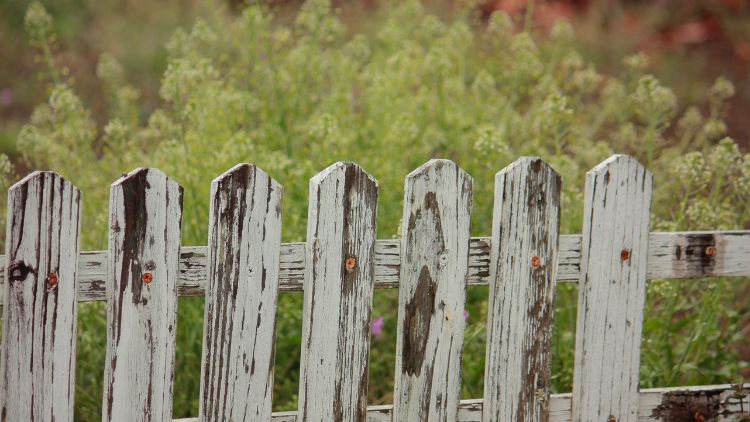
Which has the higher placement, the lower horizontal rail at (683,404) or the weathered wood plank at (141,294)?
the weathered wood plank at (141,294)

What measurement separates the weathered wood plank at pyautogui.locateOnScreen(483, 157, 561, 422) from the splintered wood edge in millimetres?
49

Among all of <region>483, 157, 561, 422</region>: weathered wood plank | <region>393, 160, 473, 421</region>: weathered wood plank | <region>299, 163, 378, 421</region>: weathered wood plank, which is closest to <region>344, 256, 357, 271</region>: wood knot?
<region>299, 163, 378, 421</region>: weathered wood plank

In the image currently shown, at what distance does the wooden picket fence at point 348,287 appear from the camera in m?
1.80

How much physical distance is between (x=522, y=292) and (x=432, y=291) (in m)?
0.26

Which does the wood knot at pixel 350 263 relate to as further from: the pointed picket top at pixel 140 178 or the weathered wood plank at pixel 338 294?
the pointed picket top at pixel 140 178

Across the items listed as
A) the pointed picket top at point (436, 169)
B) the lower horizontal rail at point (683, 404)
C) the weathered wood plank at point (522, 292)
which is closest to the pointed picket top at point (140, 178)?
the pointed picket top at point (436, 169)

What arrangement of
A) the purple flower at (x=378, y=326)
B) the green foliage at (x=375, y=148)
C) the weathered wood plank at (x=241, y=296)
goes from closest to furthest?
1. the weathered wood plank at (x=241, y=296)
2. the green foliage at (x=375, y=148)
3. the purple flower at (x=378, y=326)

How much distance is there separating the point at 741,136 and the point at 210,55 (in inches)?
194

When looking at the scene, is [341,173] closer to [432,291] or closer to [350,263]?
[350,263]

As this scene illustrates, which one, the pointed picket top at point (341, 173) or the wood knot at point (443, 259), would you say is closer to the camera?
the pointed picket top at point (341, 173)

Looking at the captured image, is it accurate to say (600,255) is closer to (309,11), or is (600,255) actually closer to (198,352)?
(198,352)

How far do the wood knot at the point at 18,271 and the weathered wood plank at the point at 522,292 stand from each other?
111 cm


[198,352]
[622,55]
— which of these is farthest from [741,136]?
[198,352]

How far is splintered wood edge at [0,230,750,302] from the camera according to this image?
182 centimetres
